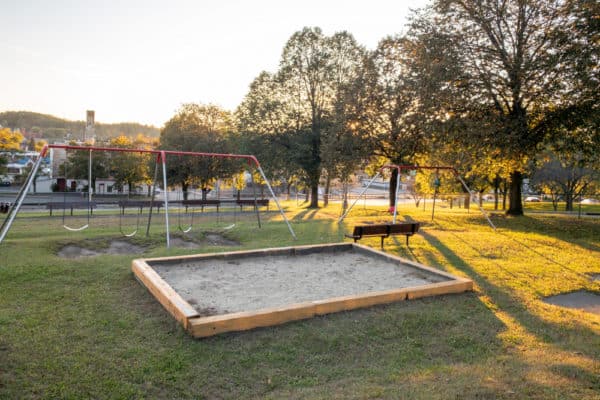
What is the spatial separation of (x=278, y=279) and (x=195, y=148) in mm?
35669

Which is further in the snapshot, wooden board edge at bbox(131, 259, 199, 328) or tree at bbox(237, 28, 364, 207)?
tree at bbox(237, 28, 364, 207)

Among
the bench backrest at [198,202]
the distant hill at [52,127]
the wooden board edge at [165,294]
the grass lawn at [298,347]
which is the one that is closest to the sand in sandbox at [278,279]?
→ the wooden board edge at [165,294]

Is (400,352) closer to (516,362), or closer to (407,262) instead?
(516,362)

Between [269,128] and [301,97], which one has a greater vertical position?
[301,97]

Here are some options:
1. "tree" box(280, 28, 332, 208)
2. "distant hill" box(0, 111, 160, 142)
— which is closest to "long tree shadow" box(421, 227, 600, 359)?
"tree" box(280, 28, 332, 208)

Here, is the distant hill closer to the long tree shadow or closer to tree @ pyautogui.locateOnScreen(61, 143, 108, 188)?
tree @ pyautogui.locateOnScreen(61, 143, 108, 188)

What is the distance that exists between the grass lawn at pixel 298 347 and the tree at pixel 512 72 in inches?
428

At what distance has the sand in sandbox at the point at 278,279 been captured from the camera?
277 inches

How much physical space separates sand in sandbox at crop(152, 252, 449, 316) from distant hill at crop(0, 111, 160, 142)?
591 ft

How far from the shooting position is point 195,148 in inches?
1654

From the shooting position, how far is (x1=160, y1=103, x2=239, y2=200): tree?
137 feet

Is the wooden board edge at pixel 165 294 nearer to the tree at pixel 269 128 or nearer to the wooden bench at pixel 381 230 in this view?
the wooden bench at pixel 381 230

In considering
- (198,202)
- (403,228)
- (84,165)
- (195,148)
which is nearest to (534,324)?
(403,228)

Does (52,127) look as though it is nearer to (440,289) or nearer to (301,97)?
(301,97)
